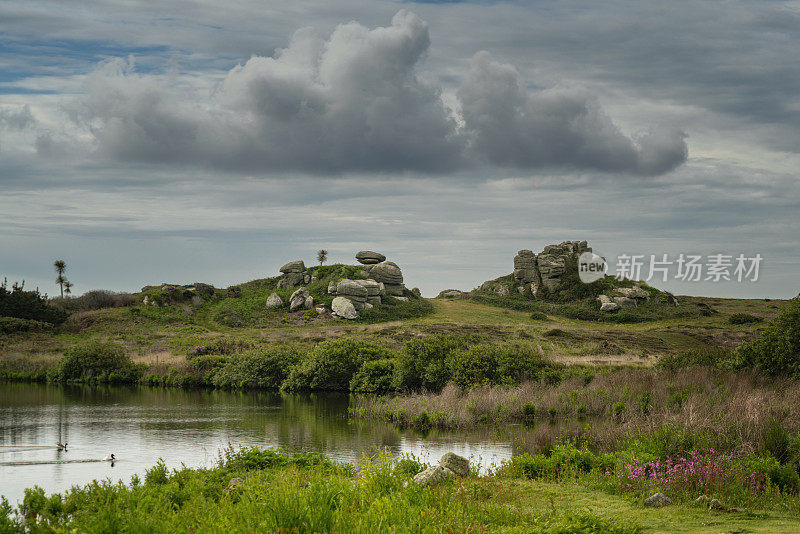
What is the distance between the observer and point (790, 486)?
13.6 m

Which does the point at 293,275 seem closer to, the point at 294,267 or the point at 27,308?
the point at 294,267

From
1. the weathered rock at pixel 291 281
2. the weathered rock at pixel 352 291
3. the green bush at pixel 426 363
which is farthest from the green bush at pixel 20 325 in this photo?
the green bush at pixel 426 363

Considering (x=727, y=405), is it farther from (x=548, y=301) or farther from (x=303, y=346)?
(x=548, y=301)

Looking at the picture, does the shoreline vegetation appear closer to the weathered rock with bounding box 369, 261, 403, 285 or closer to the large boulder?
the weathered rock with bounding box 369, 261, 403, 285

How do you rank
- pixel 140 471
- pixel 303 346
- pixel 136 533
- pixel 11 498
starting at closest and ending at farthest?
pixel 136 533
pixel 11 498
pixel 140 471
pixel 303 346

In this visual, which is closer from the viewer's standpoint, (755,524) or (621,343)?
(755,524)

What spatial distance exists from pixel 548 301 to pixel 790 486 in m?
90.0

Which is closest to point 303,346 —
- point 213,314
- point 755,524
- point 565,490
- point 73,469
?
point 213,314

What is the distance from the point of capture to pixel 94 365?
54.1 meters

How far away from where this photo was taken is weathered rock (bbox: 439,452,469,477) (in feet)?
49.4

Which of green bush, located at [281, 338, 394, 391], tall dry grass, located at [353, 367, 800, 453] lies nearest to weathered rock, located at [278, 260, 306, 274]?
green bush, located at [281, 338, 394, 391]

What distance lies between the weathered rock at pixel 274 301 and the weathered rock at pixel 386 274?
45.6 feet

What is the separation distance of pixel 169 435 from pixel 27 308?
5845 centimetres

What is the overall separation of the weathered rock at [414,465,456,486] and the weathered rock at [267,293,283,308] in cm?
7497
